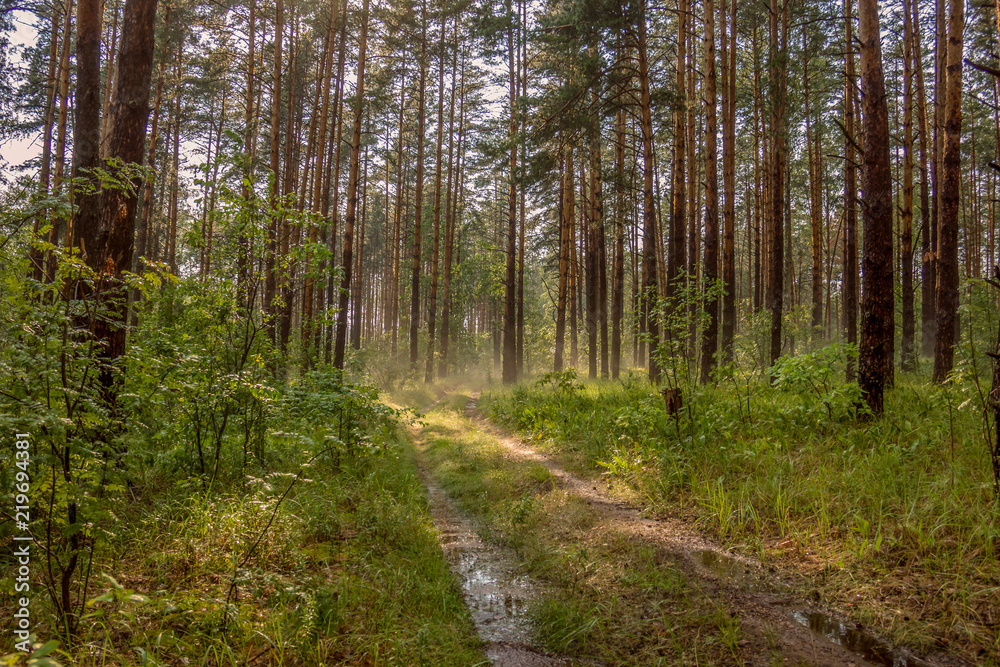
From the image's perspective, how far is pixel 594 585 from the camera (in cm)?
361

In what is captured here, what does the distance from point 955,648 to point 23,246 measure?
6.10m

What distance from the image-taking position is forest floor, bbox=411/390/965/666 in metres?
2.83

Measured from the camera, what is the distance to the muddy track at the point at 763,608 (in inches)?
106

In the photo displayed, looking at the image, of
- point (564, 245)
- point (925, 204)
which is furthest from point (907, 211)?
point (564, 245)

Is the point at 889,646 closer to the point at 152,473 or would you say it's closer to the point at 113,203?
the point at 152,473

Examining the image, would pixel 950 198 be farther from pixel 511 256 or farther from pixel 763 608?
pixel 511 256

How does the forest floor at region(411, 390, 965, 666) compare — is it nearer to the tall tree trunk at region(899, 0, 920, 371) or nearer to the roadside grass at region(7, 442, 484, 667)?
the roadside grass at region(7, 442, 484, 667)

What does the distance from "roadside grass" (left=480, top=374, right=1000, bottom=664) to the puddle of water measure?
0.44ft

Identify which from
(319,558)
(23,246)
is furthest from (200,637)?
(23,246)

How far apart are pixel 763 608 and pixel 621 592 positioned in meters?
0.99

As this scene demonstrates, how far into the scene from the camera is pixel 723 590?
3.45m

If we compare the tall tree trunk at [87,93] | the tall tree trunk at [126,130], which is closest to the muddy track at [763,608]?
the tall tree trunk at [126,130]

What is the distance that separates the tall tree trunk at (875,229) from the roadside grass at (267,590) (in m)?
5.78

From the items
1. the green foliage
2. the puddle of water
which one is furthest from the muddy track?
the green foliage
